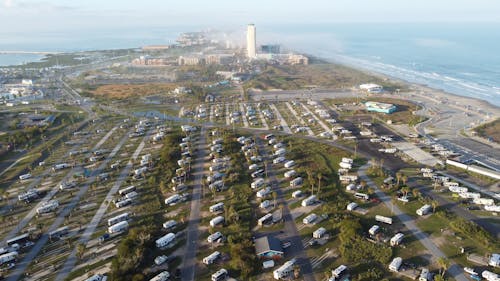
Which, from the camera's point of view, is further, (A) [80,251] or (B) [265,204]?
(B) [265,204]

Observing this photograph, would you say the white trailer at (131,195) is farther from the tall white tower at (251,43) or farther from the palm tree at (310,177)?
the tall white tower at (251,43)

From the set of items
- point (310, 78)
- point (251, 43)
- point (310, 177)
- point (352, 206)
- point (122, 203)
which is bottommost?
point (352, 206)

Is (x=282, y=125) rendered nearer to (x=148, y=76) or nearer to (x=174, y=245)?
(x=174, y=245)

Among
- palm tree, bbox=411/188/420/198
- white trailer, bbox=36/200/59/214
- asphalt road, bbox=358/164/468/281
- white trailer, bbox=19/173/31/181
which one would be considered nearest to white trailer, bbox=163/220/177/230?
white trailer, bbox=36/200/59/214

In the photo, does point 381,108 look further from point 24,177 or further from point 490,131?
point 24,177

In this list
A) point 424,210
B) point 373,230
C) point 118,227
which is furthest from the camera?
point 424,210

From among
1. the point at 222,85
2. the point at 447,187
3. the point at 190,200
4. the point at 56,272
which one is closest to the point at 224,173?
the point at 190,200

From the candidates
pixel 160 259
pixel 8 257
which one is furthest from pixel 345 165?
pixel 8 257
